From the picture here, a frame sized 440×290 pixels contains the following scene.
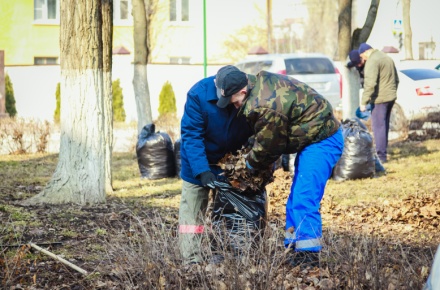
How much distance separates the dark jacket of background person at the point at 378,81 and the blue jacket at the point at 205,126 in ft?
21.9

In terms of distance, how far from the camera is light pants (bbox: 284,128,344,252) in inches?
222

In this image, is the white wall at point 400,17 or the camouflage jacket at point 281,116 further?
the white wall at point 400,17

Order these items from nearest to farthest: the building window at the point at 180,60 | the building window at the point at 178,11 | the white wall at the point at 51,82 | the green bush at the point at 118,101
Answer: the green bush at the point at 118,101
the white wall at the point at 51,82
the building window at the point at 178,11
the building window at the point at 180,60

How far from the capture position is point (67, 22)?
8852 millimetres

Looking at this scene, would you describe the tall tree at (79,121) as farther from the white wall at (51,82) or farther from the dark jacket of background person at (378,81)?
the white wall at (51,82)

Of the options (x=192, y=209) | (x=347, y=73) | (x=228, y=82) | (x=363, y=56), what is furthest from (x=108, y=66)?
(x=347, y=73)

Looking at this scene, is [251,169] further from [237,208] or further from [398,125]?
[398,125]

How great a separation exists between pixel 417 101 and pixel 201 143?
16751 millimetres

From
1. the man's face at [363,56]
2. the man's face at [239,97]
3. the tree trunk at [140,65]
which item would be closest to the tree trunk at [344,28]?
the man's face at [363,56]

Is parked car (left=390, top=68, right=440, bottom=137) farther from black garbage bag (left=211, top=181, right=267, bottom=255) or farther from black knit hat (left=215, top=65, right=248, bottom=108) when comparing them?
Answer: black knit hat (left=215, top=65, right=248, bottom=108)

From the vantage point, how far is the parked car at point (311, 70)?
2221cm

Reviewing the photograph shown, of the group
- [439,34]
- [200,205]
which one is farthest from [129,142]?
[439,34]

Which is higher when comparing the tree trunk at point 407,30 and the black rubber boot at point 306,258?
the tree trunk at point 407,30

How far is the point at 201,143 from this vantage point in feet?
18.5
